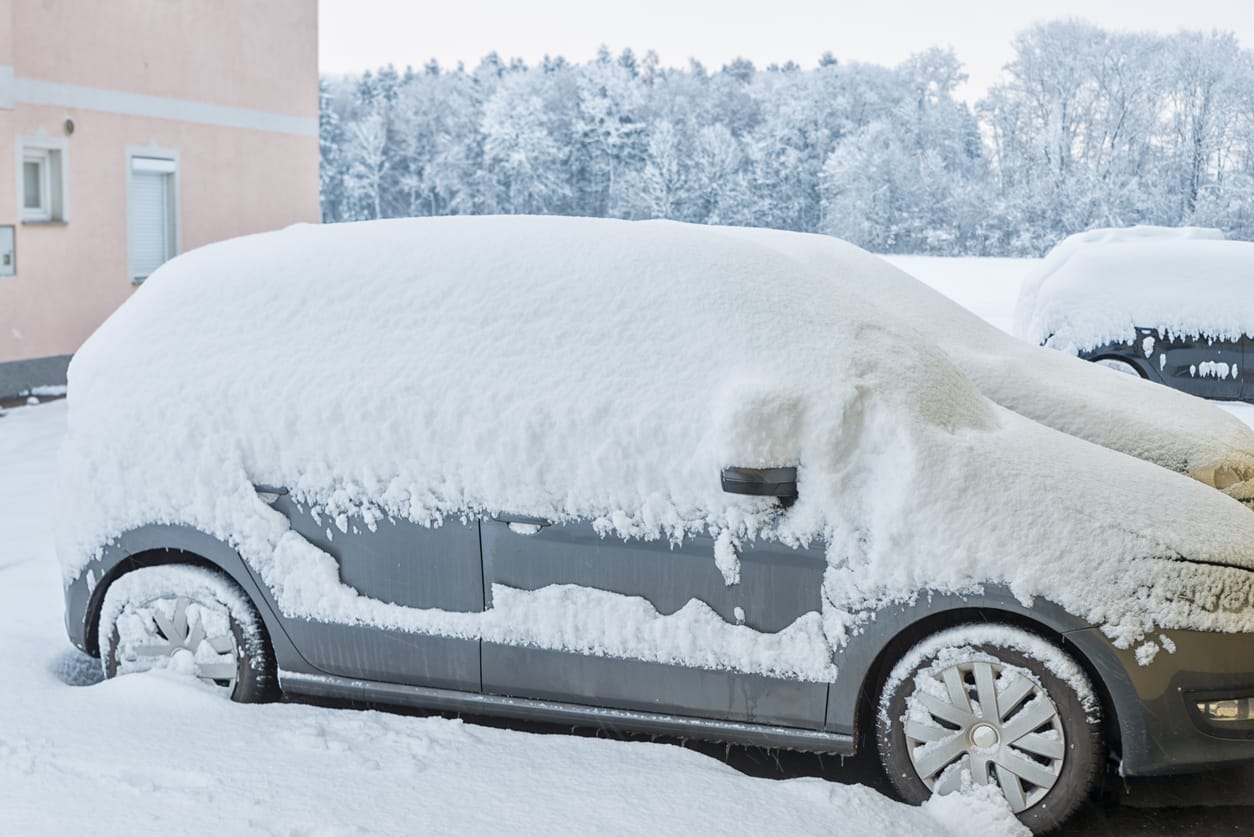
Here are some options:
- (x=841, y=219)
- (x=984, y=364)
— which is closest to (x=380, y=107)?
(x=841, y=219)

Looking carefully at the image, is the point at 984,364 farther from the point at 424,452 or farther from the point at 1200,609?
the point at 424,452

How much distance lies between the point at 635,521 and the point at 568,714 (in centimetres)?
66

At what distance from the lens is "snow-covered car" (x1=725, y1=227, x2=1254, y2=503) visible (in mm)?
4969

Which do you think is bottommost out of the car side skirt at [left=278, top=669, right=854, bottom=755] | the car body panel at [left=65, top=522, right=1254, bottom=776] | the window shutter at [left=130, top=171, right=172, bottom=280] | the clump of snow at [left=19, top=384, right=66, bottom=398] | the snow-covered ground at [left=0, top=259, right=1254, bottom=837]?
the snow-covered ground at [left=0, top=259, right=1254, bottom=837]

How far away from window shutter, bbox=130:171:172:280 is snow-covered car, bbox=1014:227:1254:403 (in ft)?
32.1

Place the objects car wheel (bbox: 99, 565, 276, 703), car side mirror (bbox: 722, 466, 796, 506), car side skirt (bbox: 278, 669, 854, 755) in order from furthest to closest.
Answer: car wheel (bbox: 99, 565, 276, 703) → car side skirt (bbox: 278, 669, 854, 755) → car side mirror (bbox: 722, 466, 796, 506)

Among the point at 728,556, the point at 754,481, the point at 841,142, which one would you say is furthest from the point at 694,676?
the point at 841,142

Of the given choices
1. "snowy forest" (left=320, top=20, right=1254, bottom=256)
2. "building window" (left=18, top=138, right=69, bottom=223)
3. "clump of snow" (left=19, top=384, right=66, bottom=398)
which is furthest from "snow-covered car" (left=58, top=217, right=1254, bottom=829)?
"snowy forest" (left=320, top=20, right=1254, bottom=256)

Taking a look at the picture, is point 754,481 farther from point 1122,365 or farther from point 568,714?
point 1122,365

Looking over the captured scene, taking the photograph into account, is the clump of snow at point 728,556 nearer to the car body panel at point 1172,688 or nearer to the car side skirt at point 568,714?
the car side skirt at point 568,714

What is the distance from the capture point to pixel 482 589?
3908 mm

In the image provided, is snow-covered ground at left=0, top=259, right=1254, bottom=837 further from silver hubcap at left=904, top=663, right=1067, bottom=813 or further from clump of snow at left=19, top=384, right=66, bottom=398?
clump of snow at left=19, top=384, right=66, bottom=398

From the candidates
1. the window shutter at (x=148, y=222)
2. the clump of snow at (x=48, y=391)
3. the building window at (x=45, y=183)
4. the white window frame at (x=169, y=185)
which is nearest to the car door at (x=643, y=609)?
the clump of snow at (x=48, y=391)

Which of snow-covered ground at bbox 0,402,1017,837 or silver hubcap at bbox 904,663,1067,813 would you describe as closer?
snow-covered ground at bbox 0,402,1017,837
